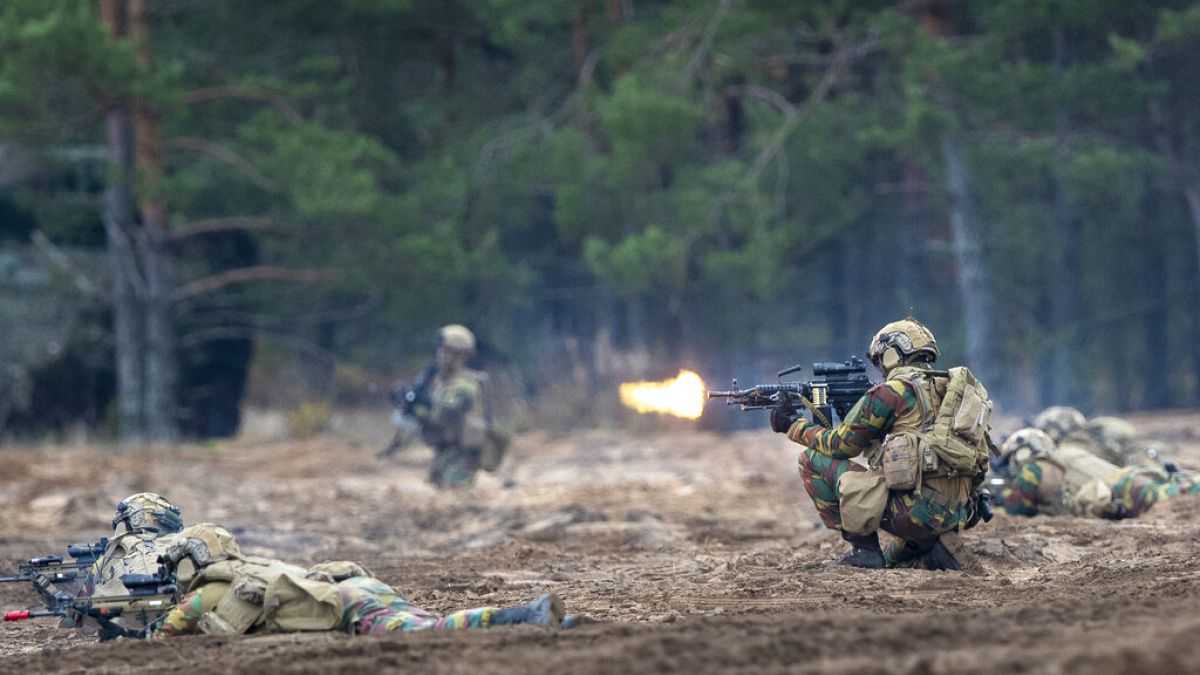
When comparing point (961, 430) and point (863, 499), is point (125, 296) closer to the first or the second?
point (863, 499)

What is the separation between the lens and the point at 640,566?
36.3 ft

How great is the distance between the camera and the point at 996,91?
22.8 meters

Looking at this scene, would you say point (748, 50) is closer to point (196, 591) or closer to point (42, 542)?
point (42, 542)

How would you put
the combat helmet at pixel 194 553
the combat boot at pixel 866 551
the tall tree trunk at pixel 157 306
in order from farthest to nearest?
1. the tall tree trunk at pixel 157 306
2. the combat boot at pixel 866 551
3. the combat helmet at pixel 194 553

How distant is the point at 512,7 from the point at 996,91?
733 centimetres

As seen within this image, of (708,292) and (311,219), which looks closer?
(311,219)

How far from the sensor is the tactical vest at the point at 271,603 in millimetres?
Answer: 7852

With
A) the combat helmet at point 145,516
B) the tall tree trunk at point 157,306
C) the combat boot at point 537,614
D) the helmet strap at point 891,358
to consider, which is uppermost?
the tall tree trunk at point 157,306

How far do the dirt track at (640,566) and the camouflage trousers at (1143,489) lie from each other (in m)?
0.13

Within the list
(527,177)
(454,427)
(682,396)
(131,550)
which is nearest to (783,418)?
(682,396)

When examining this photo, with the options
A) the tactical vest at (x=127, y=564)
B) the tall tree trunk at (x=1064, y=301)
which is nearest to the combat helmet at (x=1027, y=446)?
the tactical vest at (x=127, y=564)

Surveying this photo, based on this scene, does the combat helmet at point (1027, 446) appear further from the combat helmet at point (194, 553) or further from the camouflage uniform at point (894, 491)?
the combat helmet at point (194, 553)

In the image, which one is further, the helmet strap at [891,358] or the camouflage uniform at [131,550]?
the helmet strap at [891,358]

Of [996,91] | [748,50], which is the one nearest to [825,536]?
[996,91]
